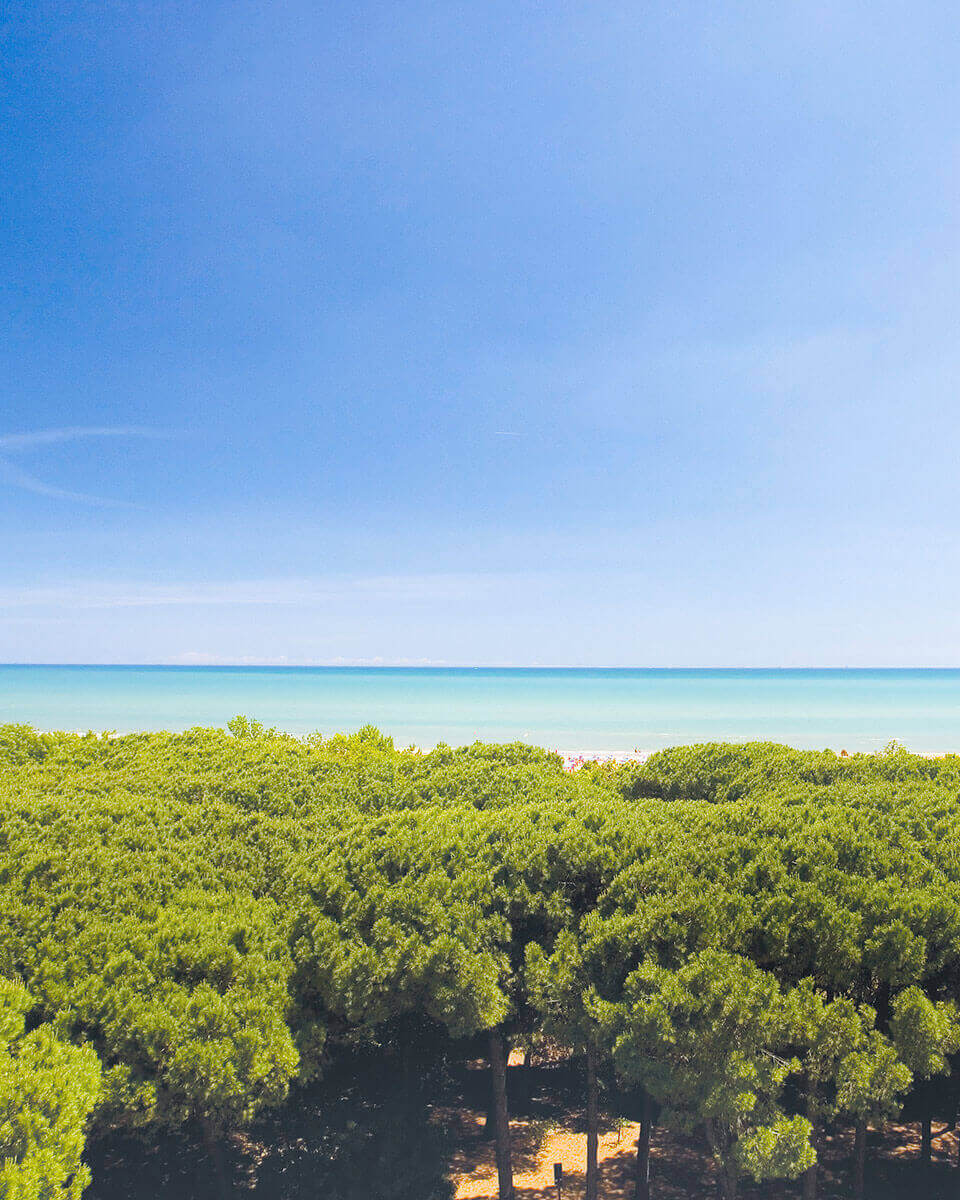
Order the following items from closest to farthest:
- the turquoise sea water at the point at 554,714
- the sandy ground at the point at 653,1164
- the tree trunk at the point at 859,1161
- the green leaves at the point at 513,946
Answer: the green leaves at the point at 513,946 → the tree trunk at the point at 859,1161 → the sandy ground at the point at 653,1164 → the turquoise sea water at the point at 554,714

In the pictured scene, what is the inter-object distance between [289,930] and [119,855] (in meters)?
3.34

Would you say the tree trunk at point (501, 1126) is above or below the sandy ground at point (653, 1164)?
above

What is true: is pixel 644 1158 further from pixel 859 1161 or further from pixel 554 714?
pixel 554 714

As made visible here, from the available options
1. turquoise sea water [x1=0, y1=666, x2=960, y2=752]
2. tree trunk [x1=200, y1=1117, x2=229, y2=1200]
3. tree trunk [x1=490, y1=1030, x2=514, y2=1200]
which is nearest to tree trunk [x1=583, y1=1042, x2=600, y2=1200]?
tree trunk [x1=490, y1=1030, x2=514, y2=1200]

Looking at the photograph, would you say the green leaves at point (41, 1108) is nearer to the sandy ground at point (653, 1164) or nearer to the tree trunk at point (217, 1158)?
the tree trunk at point (217, 1158)

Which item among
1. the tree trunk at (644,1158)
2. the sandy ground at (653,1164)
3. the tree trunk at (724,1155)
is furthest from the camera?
the sandy ground at (653,1164)

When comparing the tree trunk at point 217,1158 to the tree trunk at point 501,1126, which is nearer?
the tree trunk at point 217,1158

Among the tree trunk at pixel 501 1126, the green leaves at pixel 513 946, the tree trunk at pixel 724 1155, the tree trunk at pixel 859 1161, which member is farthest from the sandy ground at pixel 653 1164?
the tree trunk at pixel 724 1155

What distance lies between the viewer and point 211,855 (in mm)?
13000

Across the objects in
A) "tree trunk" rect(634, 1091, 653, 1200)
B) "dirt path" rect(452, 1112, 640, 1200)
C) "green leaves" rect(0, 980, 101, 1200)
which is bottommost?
"dirt path" rect(452, 1112, 640, 1200)

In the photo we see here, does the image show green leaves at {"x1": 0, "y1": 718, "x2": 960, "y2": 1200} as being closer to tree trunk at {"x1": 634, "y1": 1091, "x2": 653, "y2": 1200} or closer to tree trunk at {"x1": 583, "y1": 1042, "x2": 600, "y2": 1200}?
tree trunk at {"x1": 583, "y1": 1042, "x2": 600, "y2": 1200}

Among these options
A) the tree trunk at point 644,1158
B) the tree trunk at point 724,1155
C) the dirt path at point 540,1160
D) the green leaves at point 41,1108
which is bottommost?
the dirt path at point 540,1160

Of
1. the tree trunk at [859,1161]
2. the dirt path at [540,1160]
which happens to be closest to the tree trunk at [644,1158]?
the dirt path at [540,1160]

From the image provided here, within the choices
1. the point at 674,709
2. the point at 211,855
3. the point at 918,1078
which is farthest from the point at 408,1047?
the point at 674,709
